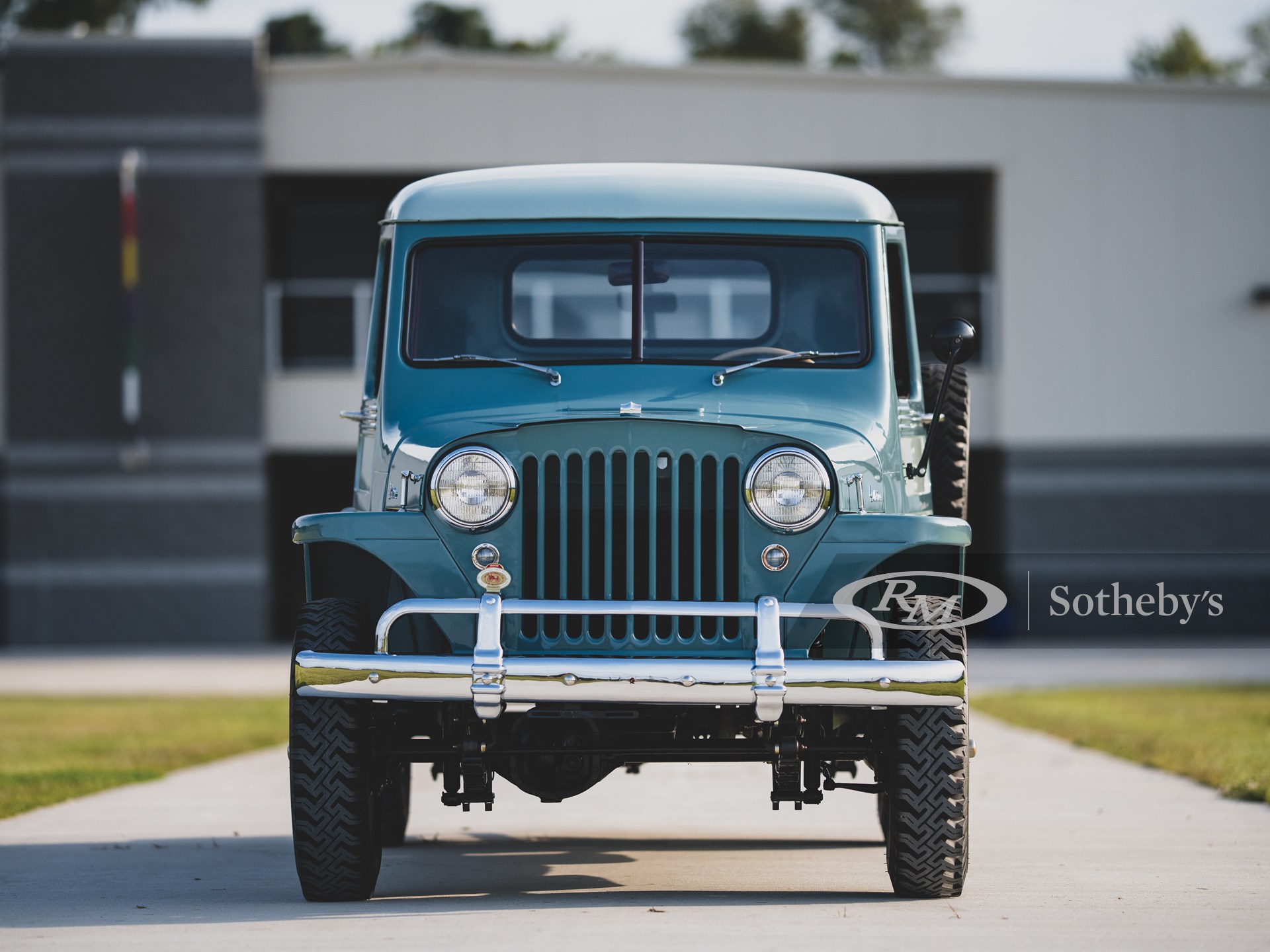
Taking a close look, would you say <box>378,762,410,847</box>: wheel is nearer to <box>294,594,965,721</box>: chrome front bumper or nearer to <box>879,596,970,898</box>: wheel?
<box>294,594,965,721</box>: chrome front bumper

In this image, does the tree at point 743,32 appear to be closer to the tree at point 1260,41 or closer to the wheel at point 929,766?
the tree at point 1260,41

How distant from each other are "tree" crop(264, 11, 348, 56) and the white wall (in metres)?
27.7

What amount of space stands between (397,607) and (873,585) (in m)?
1.69

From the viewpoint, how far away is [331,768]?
670cm

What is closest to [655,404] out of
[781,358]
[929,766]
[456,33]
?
[781,358]

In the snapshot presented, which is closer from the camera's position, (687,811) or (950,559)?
(950,559)

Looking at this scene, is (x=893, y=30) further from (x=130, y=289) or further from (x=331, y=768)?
(x=331, y=768)

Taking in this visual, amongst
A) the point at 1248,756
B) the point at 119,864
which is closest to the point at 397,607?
the point at 119,864

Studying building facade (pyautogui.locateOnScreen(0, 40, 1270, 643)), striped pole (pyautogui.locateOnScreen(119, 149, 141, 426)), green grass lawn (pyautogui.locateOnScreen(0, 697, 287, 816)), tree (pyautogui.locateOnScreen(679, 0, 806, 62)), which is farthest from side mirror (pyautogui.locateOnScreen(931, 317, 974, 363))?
tree (pyautogui.locateOnScreen(679, 0, 806, 62))

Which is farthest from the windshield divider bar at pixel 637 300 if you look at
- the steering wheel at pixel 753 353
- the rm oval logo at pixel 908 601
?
the rm oval logo at pixel 908 601

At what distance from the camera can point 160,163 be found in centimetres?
2547

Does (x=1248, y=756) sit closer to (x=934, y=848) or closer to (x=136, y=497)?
(x=934, y=848)

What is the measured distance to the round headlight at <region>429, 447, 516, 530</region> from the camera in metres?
6.78

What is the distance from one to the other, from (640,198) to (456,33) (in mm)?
46568
